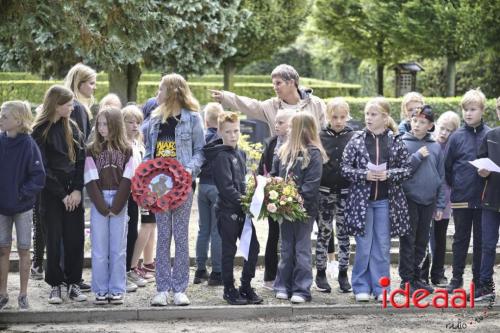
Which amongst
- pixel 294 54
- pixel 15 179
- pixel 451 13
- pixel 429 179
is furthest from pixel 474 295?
pixel 294 54

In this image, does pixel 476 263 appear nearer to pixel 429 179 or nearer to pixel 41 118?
pixel 429 179

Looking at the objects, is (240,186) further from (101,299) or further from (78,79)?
(78,79)

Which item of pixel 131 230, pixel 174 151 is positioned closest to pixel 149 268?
pixel 131 230

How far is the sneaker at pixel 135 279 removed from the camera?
30.1 ft

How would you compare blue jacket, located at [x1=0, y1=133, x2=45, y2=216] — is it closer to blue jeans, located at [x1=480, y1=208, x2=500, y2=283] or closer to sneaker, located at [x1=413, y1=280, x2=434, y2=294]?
sneaker, located at [x1=413, y1=280, x2=434, y2=294]

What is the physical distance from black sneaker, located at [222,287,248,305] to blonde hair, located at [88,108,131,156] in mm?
1601

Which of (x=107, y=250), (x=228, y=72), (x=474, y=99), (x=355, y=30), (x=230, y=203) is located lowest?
(x=107, y=250)

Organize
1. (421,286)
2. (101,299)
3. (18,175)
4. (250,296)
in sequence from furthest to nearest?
(421,286) → (250,296) → (101,299) → (18,175)

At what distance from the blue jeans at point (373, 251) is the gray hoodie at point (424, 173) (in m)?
0.39

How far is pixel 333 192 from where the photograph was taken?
8852mm

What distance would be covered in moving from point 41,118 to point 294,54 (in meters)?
41.9

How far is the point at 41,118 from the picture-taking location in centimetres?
845

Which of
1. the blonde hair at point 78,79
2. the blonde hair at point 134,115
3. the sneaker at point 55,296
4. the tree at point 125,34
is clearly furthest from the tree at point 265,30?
the sneaker at point 55,296

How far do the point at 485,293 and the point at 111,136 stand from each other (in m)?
3.79
